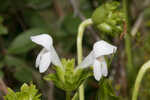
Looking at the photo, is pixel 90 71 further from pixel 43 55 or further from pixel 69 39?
pixel 69 39

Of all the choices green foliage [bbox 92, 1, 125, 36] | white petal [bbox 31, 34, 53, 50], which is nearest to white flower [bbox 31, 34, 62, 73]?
white petal [bbox 31, 34, 53, 50]

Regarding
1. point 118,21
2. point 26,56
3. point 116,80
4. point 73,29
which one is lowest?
point 116,80

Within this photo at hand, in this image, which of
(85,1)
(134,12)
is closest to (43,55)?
(85,1)

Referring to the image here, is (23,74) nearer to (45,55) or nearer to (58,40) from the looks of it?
(58,40)

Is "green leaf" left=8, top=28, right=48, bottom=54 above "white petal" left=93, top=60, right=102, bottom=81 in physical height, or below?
below

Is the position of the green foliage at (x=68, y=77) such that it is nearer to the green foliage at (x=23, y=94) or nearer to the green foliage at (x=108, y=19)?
the green foliage at (x=23, y=94)

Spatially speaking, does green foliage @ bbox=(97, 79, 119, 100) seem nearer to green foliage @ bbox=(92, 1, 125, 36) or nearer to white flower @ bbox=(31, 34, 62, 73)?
white flower @ bbox=(31, 34, 62, 73)
